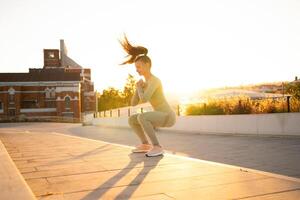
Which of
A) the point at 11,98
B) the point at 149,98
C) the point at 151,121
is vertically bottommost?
A: the point at 151,121

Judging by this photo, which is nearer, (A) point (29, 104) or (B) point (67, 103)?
(B) point (67, 103)

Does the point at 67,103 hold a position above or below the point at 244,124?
above

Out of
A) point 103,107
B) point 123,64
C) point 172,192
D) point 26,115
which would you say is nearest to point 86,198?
point 172,192

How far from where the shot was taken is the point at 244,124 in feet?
46.7

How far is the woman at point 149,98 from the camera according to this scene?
21.1ft

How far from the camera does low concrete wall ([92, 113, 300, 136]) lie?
12297 mm

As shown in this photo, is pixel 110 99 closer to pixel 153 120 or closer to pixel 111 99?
pixel 111 99

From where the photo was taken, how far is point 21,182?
3.75 metres

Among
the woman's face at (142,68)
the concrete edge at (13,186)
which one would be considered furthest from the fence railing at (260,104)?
the concrete edge at (13,186)

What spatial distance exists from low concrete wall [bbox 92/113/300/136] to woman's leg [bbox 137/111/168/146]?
7.07 metres

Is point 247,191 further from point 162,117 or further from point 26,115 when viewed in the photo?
point 26,115

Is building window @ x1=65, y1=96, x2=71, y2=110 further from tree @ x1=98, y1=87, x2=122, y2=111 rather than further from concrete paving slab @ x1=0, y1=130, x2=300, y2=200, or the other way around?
concrete paving slab @ x1=0, y1=130, x2=300, y2=200

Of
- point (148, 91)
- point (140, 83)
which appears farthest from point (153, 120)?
point (140, 83)

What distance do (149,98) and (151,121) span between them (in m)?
0.42
